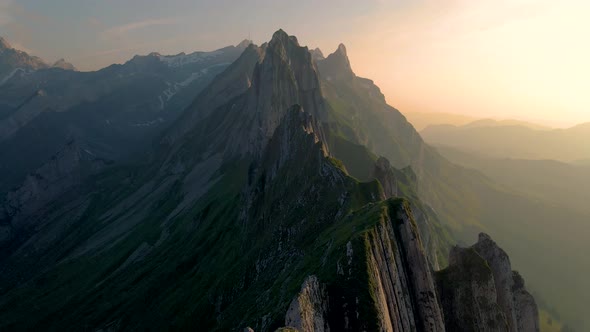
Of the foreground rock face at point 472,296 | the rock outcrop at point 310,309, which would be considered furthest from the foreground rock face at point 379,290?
the foreground rock face at point 472,296

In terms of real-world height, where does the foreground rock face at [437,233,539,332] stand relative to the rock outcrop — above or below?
below

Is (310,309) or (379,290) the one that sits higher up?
(379,290)

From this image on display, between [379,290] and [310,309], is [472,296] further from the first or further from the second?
[310,309]

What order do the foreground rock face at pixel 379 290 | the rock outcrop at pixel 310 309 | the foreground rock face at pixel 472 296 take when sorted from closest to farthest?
the rock outcrop at pixel 310 309 → the foreground rock face at pixel 379 290 → the foreground rock face at pixel 472 296

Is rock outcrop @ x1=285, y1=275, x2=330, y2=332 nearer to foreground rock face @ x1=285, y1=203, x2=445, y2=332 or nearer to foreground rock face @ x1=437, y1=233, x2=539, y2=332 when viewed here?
foreground rock face @ x1=285, y1=203, x2=445, y2=332

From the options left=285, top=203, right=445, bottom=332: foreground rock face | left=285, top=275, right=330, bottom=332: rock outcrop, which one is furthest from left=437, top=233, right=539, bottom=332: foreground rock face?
left=285, top=275, right=330, bottom=332: rock outcrop

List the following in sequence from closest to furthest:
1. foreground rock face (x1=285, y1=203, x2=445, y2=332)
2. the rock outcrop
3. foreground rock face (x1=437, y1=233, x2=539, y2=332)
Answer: the rock outcrop < foreground rock face (x1=285, y1=203, x2=445, y2=332) < foreground rock face (x1=437, y1=233, x2=539, y2=332)

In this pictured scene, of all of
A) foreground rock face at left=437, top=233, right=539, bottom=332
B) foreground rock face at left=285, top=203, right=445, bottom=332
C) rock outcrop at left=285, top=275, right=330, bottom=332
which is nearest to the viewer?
rock outcrop at left=285, top=275, right=330, bottom=332

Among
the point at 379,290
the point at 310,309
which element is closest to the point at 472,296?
the point at 379,290

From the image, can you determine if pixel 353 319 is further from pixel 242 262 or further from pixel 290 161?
pixel 290 161

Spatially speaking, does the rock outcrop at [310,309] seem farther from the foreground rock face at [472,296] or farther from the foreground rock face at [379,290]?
the foreground rock face at [472,296]

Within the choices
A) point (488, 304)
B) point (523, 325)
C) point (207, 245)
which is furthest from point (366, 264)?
point (207, 245)
